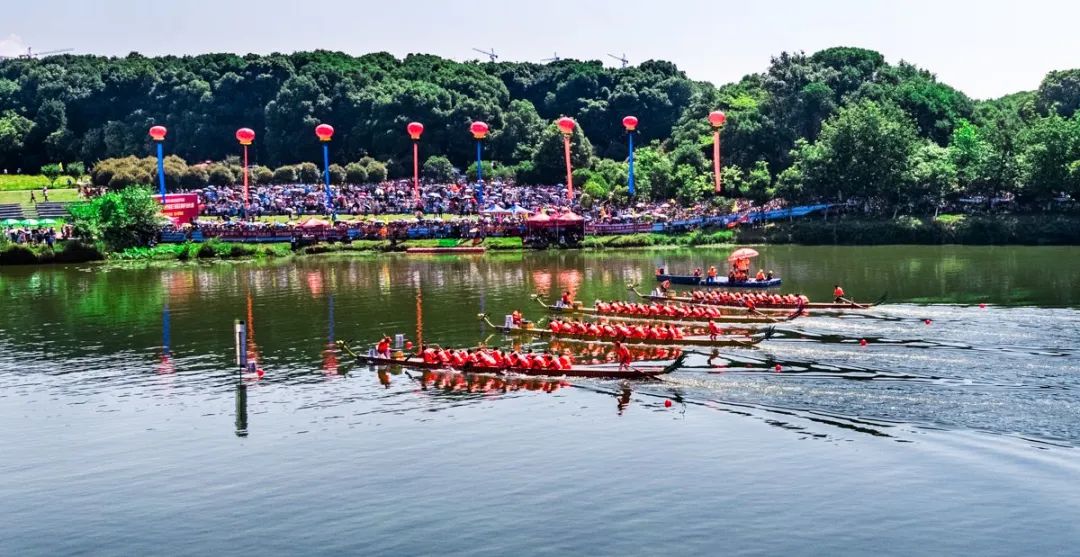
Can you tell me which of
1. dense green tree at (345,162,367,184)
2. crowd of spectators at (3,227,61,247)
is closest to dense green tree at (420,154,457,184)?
dense green tree at (345,162,367,184)

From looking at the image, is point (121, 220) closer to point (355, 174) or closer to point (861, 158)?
point (355, 174)

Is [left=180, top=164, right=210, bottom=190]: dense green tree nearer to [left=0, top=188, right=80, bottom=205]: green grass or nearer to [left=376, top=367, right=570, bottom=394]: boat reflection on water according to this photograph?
[left=0, top=188, right=80, bottom=205]: green grass

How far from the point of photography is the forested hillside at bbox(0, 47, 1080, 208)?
3868 inches

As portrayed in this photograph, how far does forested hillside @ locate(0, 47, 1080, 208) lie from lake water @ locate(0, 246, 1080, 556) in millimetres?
43299

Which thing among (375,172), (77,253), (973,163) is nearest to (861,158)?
(973,163)

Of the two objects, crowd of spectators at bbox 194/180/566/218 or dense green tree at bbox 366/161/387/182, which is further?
dense green tree at bbox 366/161/387/182

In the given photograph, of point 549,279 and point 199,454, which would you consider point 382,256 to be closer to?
point 549,279

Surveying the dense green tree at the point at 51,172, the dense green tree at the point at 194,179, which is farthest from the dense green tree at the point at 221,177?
the dense green tree at the point at 51,172

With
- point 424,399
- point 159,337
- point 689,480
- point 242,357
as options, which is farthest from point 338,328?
point 689,480

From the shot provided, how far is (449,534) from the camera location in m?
26.4

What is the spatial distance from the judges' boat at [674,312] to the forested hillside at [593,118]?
47387mm

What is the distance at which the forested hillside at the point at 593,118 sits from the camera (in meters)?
98.2

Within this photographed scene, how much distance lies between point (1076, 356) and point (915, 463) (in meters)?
14.7

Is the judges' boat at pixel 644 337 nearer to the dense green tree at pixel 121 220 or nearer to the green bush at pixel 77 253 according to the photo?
the green bush at pixel 77 253
